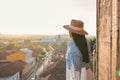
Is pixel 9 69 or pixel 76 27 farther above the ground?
pixel 76 27

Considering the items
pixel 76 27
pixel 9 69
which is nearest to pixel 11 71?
pixel 9 69

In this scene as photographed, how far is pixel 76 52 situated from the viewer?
296 cm

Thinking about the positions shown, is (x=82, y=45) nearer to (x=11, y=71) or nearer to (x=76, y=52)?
(x=76, y=52)

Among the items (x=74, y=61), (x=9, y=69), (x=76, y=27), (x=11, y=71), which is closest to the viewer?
(x=74, y=61)

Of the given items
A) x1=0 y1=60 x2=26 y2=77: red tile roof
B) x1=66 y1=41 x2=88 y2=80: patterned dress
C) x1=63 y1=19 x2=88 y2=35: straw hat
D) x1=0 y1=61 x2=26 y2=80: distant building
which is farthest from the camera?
x1=0 y1=60 x2=26 y2=77: red tile roof

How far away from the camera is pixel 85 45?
3.06 m

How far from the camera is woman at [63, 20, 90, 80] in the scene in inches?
116

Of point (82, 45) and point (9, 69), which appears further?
point (9, 69)

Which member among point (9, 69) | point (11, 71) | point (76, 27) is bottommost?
point (11, 71)

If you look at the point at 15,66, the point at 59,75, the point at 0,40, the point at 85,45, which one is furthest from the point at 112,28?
the point at 0,40

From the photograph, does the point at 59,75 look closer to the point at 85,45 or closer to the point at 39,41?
the point at 85,45

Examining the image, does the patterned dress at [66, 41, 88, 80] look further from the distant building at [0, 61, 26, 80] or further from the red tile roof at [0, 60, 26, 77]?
the red tile roof at [0, 60, 26, 77]

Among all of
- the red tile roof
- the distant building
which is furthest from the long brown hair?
the red tile roof

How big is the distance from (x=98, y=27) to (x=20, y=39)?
173 feet
